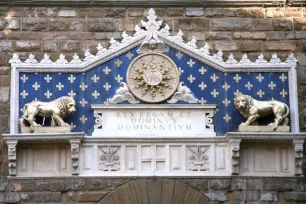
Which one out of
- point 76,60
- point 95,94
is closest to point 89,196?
point 95,94

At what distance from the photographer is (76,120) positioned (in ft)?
46.4

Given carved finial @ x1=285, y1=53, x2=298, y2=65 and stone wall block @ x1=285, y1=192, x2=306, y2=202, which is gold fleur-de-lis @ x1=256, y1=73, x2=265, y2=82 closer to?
carved finial @ x1=285, y1=53, x2=298, y2=65

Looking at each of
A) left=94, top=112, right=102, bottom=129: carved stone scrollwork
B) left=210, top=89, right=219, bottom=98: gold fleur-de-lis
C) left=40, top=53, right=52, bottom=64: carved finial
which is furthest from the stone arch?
left=40, top=53, right=52, bottom=64: carved finial

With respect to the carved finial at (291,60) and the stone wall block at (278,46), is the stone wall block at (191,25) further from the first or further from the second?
the carved finial at (291,60)

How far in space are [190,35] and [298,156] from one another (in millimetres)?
2500

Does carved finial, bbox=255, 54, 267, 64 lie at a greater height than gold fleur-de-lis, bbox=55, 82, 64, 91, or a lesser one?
greater

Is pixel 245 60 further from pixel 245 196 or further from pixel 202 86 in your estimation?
pixel 245 196

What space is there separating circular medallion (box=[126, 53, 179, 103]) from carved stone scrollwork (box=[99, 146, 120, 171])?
915 mm

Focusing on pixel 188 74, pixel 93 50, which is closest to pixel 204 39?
pixel 188 74

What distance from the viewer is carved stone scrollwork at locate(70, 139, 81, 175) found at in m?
13.8

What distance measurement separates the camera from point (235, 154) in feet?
45.5

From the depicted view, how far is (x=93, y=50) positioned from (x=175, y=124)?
5.63ft

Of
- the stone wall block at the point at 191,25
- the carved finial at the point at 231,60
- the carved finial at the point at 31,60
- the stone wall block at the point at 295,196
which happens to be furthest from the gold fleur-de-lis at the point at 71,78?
the stone wall block at the point at 295,196

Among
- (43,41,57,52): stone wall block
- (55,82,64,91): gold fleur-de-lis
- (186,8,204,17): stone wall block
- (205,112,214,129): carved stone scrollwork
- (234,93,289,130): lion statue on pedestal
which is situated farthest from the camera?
(186,8,204,17): stone wall block
